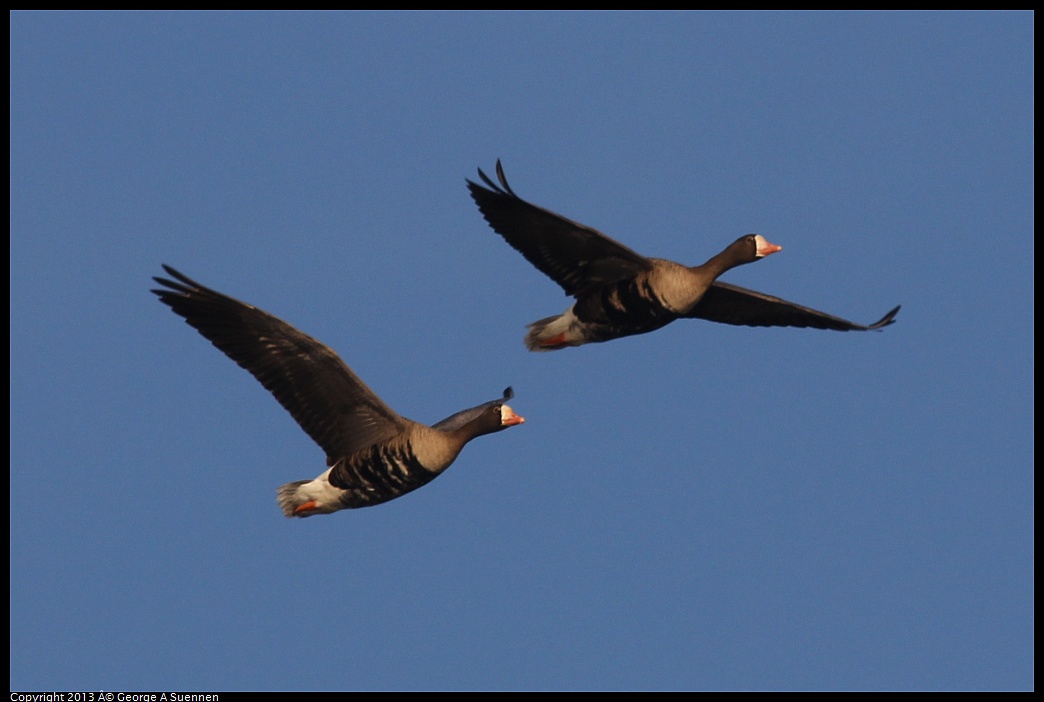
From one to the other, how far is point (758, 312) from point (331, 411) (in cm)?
714

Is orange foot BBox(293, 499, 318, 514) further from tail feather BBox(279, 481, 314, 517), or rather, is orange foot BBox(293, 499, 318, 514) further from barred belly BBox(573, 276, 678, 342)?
barred belly BBox(573, 276, 678, 342)

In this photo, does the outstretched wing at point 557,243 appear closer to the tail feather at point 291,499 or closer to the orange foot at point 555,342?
the orange foot at point 555,342

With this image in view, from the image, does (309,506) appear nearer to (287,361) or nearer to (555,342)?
(287,361)

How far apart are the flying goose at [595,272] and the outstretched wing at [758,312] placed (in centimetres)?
69

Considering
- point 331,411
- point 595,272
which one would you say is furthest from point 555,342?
point 331,411

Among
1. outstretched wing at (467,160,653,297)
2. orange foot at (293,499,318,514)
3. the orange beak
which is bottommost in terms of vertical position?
orange foot at (293,499,318,514)

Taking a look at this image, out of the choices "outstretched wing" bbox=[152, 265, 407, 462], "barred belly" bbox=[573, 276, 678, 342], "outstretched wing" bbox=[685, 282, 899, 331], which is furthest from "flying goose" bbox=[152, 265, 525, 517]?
"outstretched wing" bbox=[685, 282, 899, 331]

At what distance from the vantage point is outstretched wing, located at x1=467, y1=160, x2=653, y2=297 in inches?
939

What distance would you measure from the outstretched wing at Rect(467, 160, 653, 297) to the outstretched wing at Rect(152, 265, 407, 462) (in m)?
3.56

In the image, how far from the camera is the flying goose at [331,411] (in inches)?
860

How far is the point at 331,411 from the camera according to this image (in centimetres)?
2239

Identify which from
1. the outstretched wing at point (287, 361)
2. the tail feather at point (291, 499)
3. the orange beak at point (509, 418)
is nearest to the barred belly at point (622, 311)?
the orange beak at point (509, 418)
